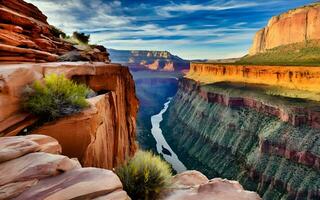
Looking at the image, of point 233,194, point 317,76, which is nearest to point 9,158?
point 233,194

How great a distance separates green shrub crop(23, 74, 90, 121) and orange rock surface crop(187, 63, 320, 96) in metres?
61.7

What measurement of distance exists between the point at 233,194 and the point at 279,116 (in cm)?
5193

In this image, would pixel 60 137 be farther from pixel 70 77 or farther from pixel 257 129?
pixel 257 129

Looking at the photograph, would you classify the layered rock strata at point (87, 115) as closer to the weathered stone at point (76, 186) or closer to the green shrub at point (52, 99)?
the green shrub at point (52, 99)

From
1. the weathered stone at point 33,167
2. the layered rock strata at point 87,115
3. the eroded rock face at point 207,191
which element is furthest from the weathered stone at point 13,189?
the eroded rock face at point 207,191

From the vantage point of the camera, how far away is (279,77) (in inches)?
3150

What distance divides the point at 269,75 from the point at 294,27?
65.5 meters

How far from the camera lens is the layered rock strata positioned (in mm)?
9751

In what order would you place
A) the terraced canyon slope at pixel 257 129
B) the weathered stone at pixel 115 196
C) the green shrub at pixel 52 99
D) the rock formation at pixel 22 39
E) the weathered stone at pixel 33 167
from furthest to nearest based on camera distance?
1. the terraced canyon slope at pixel 257 129
2. the rock formation at pixel 22 39
3. the green shrub at pixel 52 99
4. the weathered stone at pixel 115 196
5. the weathered stone at pixel 33 167

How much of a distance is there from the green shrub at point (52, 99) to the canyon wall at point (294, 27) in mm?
122953

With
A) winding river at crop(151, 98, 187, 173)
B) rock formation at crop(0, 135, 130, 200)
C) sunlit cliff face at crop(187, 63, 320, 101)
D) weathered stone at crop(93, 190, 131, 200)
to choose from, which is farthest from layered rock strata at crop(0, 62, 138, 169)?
sunlit cliff face at crop(187, 63, 320, 101)

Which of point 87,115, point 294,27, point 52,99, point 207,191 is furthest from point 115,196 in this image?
point 294,27

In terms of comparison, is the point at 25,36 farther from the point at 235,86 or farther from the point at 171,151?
the point at 235,86

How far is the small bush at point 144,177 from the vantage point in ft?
31.3
